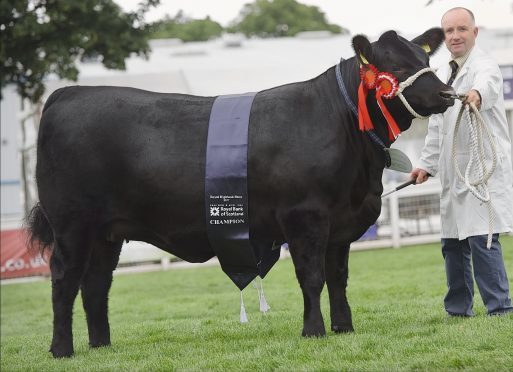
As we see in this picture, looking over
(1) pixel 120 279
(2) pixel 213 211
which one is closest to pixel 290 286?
(1) pixel 120 279

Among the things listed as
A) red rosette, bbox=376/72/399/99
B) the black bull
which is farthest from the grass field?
red rosette, bbox=376/72/399/99

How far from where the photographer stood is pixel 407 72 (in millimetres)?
6531

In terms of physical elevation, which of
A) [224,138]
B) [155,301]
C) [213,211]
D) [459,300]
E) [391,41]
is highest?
[391,41]

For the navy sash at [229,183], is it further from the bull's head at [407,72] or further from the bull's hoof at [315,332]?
the bull's head at [407,72]

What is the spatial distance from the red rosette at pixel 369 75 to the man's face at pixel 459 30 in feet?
3.67

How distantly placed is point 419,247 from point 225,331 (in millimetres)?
11849

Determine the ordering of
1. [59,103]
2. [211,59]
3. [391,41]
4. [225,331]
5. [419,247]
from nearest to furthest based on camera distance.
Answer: [391,41]
[59,103]
[225,331]
[419,247]
[211,59]

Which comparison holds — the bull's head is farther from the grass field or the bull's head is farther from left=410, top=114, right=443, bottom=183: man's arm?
the grass field

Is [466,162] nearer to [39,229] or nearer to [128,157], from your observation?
[128,157]

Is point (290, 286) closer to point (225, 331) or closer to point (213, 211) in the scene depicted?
point (225, 331)

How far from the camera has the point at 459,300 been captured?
24.9 ft

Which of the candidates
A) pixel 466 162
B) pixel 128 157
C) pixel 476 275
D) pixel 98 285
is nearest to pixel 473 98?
pixel 466 162

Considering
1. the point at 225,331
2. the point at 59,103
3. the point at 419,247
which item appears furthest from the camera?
the point at 419,247

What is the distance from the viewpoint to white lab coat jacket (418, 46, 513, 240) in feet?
23.7
